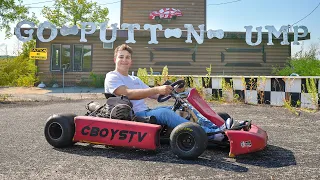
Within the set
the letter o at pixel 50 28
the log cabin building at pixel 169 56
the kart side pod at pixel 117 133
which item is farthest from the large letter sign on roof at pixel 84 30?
the kart side pod at pixel 117 133

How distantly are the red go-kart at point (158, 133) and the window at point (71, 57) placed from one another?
11221 millimetres

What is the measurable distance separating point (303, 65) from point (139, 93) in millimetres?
10961

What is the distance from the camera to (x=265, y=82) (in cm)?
673

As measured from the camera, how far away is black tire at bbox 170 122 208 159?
2826mm

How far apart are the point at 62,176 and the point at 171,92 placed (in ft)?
4.23

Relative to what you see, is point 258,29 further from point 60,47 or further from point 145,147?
point 145,147

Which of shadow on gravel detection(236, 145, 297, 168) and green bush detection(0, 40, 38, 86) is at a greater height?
green bush detection(0, 40, 38, 86)

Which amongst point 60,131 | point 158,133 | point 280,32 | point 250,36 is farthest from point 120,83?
point 280,32

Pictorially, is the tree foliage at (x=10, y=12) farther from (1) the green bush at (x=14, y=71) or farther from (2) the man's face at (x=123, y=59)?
(2) the man's face at (x=123, y=59)

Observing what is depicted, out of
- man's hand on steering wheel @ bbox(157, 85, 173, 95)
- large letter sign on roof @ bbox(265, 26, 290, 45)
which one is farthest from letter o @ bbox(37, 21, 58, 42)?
man's hand on steering wheel @ bbox(157, 85, 173, 95)

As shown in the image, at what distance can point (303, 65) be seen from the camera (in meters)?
12.6

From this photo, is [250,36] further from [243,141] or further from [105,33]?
[243,141]

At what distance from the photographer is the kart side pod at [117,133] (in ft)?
9.85

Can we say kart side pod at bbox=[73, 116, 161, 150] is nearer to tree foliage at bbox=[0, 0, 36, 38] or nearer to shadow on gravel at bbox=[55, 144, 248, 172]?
shadow on gravel at bbox=[55, 144, 248, 172]
